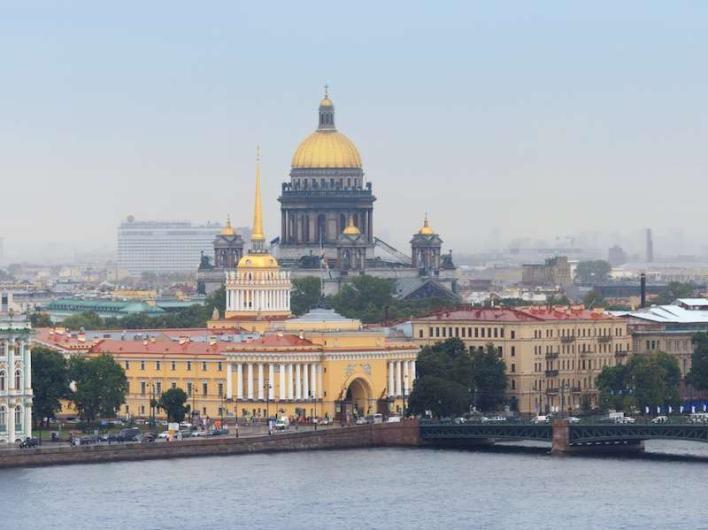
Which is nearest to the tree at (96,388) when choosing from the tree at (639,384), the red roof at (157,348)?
the red roof at (157,348)

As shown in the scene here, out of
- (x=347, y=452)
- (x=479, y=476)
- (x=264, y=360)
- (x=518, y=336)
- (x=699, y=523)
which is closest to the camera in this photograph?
(x=699, y=523)

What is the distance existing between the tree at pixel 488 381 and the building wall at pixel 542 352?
60.0 inches

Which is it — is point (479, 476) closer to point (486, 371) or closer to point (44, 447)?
point (44, 447)

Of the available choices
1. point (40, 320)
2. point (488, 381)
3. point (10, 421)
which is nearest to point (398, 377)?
point (488, 381)

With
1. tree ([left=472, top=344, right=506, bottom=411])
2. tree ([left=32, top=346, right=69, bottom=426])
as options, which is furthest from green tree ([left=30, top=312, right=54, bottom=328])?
tree ([left=32, top=346, right=69, bottom=426])

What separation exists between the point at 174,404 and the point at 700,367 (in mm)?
20134

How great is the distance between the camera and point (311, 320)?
97125mm

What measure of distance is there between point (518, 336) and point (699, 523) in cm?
3304

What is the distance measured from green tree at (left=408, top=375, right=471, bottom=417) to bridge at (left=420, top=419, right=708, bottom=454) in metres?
3.79

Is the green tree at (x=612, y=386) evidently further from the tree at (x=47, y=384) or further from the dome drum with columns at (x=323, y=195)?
the dome drum with columns at (x=323, y=195)

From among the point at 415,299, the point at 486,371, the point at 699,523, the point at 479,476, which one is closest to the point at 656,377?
the point at 486,371

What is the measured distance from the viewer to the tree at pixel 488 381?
324 feet

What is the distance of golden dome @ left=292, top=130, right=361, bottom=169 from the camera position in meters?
146

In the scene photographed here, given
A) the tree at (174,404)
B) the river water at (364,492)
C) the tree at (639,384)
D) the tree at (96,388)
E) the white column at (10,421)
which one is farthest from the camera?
the tree at (639,384)
